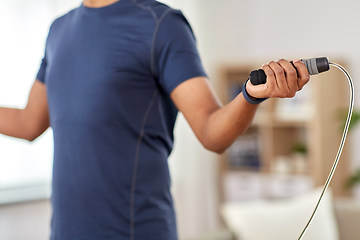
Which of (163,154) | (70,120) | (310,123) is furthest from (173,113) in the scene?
(310,123)

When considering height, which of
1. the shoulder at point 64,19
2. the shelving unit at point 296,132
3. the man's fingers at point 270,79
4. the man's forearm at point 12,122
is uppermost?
the shoulder at point 64,19

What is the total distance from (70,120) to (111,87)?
107 millimetres

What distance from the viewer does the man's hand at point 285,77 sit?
1.50 feet

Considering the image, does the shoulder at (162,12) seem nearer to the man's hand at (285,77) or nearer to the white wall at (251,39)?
the man's hand at (285,77)

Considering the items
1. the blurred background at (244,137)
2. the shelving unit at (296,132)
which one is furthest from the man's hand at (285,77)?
the shelving unit at (296,132)

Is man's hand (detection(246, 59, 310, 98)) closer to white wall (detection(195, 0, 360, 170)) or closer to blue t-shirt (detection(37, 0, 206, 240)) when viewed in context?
blue t-shirt (detection(37, 0, 206, 240))

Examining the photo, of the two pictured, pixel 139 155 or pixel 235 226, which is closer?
pixel 139 155

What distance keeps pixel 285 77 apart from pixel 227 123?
0.15 metres

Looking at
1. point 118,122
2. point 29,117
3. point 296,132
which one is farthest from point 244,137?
point 118,122

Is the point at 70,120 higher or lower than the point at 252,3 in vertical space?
lower

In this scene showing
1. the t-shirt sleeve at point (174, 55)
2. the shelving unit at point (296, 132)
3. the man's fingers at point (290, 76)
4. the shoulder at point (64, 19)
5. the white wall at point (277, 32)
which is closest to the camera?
the man's fingers at point (290, 76)

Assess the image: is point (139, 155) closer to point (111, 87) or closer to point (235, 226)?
point (111, 87)

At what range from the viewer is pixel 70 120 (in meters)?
0.74

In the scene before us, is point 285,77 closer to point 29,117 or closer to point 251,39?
point 29,117
